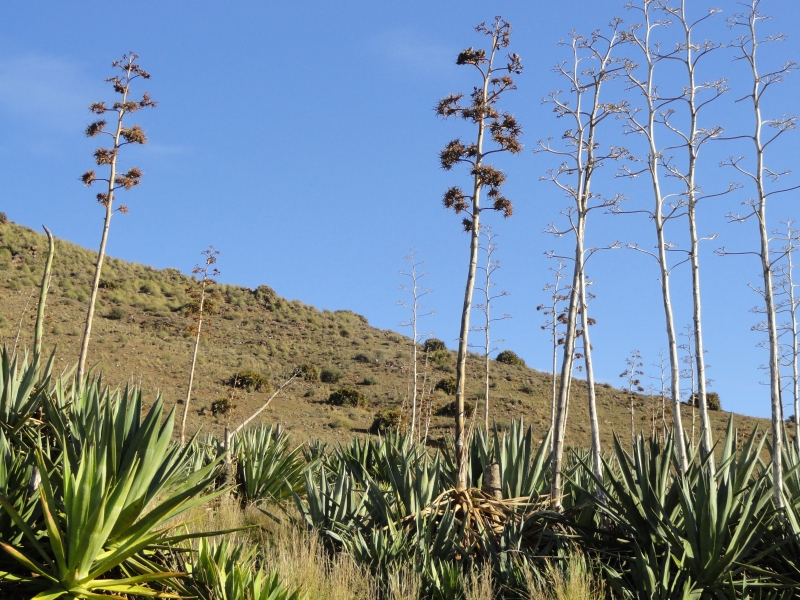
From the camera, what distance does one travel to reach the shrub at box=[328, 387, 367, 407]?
34.9m

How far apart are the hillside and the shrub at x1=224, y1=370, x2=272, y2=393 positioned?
0.55 meters

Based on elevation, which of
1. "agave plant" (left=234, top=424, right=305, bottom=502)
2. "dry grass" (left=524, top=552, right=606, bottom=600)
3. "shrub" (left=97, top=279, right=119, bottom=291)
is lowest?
"dry grass" (left=524, top=552, right=606, bottom=600)

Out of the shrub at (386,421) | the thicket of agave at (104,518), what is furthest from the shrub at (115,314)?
the thicket of agave at (104,518)

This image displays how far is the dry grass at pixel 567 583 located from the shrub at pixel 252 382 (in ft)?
89.5

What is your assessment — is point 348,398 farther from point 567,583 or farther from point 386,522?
point 567,583

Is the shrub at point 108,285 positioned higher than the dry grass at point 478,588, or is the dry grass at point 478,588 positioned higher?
the shrub at point 108,285

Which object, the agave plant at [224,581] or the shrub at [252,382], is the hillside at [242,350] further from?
the agave plant at [224,581]

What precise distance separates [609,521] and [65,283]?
4366 cm

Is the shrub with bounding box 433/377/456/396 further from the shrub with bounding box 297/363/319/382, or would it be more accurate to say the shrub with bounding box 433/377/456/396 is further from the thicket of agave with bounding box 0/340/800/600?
the thicket of agave with bounding box 0/340/800/600

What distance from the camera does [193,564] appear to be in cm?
612

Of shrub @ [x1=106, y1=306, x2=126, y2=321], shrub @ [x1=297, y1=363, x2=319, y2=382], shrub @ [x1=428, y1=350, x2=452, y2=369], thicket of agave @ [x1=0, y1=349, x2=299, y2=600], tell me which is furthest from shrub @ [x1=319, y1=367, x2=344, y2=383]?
thicket of agave @ [x1=0, y1=349, x2=299, y2=600]

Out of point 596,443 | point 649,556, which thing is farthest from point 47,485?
point 596,443

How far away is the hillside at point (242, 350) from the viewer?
31328 millimetres

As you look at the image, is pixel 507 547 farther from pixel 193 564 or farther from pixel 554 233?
pixel 554 233
